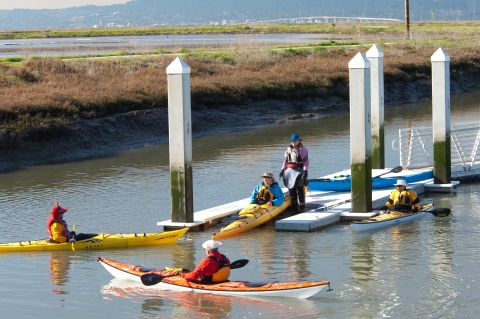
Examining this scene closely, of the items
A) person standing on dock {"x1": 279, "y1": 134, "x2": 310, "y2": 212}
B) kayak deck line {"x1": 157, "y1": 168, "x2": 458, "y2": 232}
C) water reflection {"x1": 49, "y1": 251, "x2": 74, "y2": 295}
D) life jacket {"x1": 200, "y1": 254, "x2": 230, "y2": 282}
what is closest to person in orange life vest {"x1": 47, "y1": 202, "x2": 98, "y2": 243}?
water reflection {"x1": 49, "y1": 251, "x2": 74, "y2": 295}

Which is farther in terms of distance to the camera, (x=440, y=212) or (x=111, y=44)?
(x=111, y=44)

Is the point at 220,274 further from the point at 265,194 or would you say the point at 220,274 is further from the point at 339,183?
the point at 339,183

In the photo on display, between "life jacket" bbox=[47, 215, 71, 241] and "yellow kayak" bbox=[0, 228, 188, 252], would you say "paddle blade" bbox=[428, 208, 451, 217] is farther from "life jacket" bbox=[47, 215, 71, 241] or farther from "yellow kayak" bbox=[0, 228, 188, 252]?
"life jacket" bbox=[47, 215, 71, 241]

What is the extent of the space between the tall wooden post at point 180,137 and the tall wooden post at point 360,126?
327 cm

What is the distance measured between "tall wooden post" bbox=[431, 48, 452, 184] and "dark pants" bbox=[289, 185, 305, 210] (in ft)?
13.0

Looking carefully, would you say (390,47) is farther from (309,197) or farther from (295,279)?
(295,279)

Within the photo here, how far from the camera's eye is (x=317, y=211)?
731 inches

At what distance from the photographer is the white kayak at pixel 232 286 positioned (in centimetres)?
1255

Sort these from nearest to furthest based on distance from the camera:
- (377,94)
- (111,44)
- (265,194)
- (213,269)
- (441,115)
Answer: (213,269) < (265,194) < (441,115) < (377,94) < (111,44)

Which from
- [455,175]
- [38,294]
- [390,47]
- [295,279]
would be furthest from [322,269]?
[390,47]

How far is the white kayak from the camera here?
12555mm

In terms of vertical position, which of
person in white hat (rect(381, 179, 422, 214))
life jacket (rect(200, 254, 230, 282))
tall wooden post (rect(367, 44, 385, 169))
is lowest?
life jacket (rect(200, 254, 230, 282))

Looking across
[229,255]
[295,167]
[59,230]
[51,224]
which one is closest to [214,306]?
[229,255]

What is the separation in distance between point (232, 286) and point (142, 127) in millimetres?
19525
